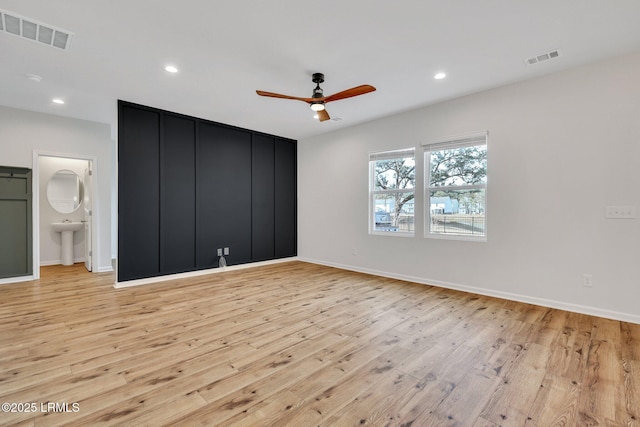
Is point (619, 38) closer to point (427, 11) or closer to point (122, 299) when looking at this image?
point (427, 11)

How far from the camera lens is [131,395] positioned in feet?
5.93

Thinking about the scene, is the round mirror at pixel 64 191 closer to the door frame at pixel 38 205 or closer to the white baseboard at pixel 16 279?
the door frame at pixel 38 205

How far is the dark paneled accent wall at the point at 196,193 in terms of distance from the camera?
178 inches

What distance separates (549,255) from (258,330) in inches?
136

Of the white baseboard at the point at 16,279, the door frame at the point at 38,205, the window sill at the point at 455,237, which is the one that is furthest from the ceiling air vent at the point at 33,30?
the window sill at the point at 455,237

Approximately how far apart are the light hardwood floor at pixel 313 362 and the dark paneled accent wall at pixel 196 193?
1209 millimetres

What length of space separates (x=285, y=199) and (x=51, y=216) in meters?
4.85

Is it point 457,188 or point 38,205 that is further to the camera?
point 38,205

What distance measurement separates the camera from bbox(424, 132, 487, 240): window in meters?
4.09

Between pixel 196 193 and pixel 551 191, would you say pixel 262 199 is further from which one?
pixel 551 191

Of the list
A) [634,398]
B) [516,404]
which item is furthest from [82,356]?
[634,398]

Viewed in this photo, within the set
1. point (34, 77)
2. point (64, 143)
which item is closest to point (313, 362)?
point (34, 77)

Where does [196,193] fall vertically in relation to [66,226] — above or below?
above

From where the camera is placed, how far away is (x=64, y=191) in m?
6.16
